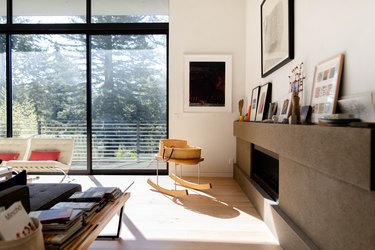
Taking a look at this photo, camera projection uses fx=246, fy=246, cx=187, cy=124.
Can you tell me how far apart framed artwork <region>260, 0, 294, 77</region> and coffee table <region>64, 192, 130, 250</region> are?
6.86 feet

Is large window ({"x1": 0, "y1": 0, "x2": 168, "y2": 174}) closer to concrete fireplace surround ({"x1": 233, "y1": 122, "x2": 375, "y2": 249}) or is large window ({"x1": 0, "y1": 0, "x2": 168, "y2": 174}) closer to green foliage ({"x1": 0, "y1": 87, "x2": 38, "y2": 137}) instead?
green foliage ({"x1": 0, "y1": 87, "x2": 38, "y2": 137})

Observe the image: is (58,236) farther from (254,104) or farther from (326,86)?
(254,104)

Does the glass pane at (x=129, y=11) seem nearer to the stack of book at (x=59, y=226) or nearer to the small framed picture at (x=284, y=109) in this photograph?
the small framed picture at (x=284, y=109)

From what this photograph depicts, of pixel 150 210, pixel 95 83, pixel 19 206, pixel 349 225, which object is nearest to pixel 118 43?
pixel 95 83

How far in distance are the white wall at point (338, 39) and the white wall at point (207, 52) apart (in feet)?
6.12

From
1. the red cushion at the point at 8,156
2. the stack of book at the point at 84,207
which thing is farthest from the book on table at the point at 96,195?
the red cushion at the point at 8,156

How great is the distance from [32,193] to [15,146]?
2.60 metres

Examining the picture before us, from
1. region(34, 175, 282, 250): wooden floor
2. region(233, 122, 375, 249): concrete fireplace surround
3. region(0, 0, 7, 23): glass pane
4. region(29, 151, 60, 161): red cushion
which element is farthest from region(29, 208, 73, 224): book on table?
region(0, 0, 7, 23): glass pane

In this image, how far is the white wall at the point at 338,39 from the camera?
4.35 feet

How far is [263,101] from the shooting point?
322 centimetres

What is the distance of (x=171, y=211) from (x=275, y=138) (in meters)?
1.47

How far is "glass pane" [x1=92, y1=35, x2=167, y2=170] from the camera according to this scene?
185 inches

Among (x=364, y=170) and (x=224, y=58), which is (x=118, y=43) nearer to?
(x=224, y=58)

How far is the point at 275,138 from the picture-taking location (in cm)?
221
